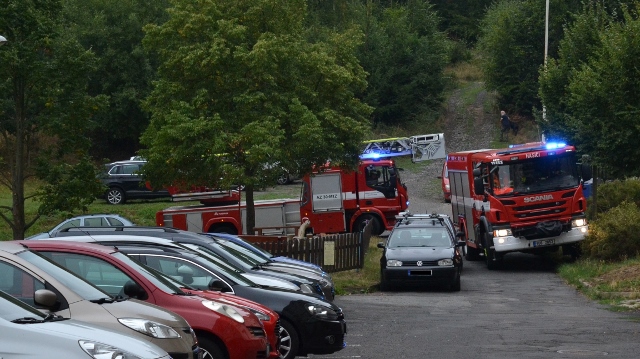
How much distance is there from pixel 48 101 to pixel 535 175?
13.2 metres

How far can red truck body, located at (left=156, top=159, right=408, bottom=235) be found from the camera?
3123 centimetres

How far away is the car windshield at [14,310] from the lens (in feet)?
21.1

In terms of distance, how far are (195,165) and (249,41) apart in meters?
3.94

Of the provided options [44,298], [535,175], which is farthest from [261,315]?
[535,175]

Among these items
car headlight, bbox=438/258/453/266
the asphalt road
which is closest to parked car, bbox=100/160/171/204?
the asphalt road

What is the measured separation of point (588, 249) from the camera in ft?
86.9

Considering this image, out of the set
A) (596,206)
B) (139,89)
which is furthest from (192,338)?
(139,89)

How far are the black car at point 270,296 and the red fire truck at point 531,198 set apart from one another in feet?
48.3

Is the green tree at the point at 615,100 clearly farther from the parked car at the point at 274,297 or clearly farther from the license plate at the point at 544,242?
the parked car at the point at 274,297

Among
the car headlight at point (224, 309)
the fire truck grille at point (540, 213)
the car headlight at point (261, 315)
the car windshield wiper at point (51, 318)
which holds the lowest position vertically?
the car headlight at point (261, 315)

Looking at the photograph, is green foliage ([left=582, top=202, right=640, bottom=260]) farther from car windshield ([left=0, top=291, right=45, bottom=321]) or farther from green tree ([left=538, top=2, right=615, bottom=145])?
car windshield ([left=0, top=291, right=45, bottom=321])

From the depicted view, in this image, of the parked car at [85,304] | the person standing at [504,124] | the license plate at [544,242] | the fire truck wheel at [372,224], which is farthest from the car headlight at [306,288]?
the person standing at [504,124]

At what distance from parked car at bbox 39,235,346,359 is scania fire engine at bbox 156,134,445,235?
1860 centimetres

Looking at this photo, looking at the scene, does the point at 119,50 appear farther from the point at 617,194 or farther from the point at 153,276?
the point at 153,276
